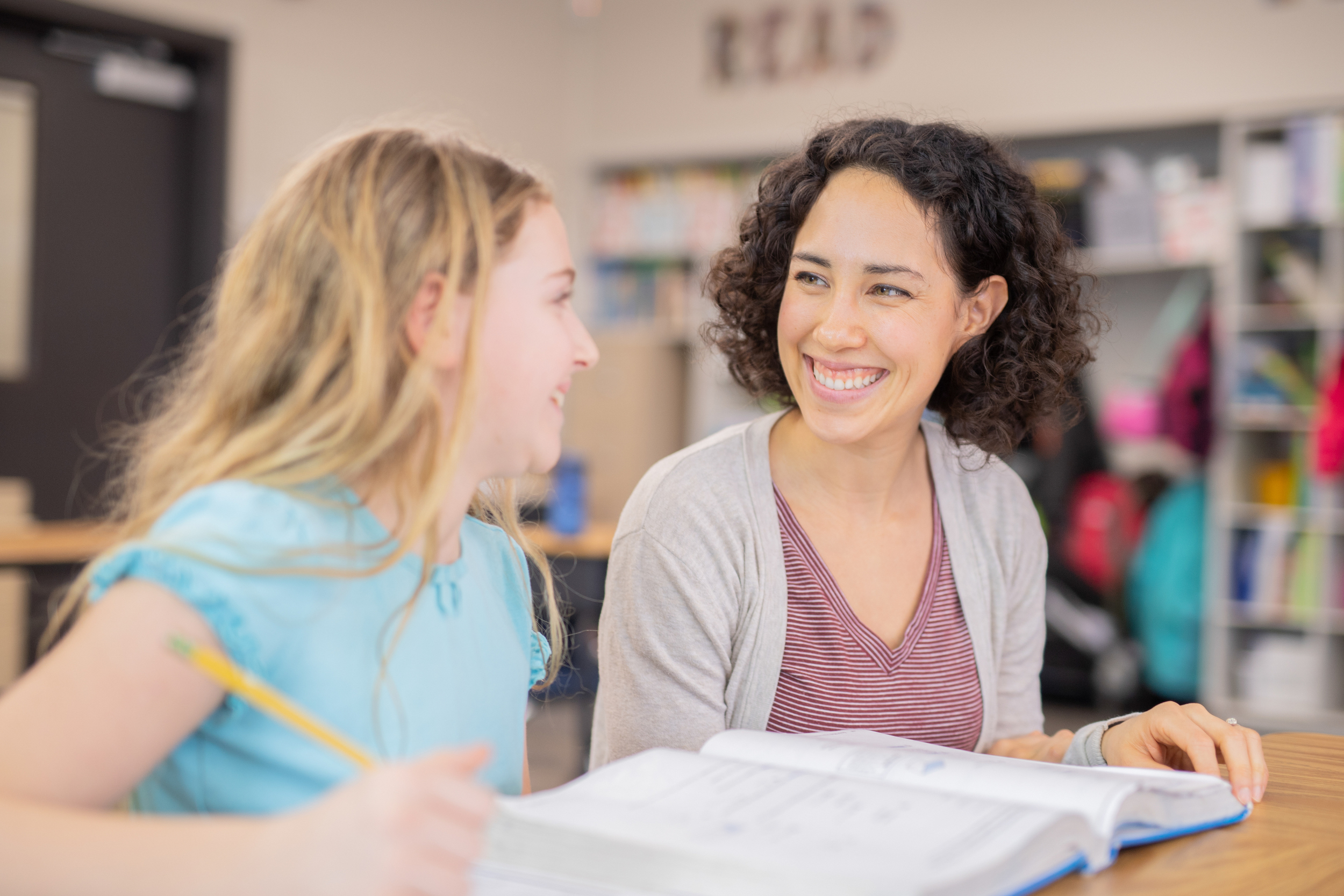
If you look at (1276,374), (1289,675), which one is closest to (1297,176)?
(1276,374)

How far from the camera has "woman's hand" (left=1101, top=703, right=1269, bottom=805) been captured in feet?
3.49

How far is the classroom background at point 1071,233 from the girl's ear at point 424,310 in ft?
7.97

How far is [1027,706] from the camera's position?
1542 mm

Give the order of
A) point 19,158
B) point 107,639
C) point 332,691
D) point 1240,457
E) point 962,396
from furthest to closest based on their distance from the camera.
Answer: point 1240,457 → point 19,158 → point 962,396 → point 332,691 → point 107,639

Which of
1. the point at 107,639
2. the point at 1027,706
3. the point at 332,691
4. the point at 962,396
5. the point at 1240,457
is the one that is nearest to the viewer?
the point at 107,639

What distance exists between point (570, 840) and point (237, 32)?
14.3ft

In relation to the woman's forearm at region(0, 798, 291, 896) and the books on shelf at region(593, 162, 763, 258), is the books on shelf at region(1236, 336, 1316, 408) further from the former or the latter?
the woman's forearm at region(0, 798, 291, 896)

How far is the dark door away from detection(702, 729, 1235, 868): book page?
3.40m

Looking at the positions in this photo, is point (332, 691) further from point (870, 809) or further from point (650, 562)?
point (650, 562)

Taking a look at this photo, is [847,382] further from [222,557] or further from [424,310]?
[222,557]

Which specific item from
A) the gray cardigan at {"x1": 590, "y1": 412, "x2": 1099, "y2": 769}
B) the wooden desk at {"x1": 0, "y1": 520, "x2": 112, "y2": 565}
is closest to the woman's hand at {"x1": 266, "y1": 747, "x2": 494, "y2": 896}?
the gray cardigan at {"x1": 590, "y1": 412, "x2": 1099, "y2": 769}

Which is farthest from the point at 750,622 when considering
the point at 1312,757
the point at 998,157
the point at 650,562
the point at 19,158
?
the point at 19,158

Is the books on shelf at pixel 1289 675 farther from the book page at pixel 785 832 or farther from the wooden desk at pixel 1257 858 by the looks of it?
the book page at pixel 785 832

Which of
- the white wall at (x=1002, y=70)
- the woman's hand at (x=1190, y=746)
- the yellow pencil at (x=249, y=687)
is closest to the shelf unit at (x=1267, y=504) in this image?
the white wall at (x=1002, y=70)
